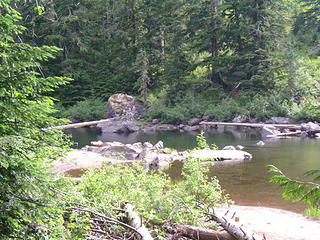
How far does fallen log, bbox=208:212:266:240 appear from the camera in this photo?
16.7 feet

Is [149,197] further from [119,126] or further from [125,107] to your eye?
[125,107]

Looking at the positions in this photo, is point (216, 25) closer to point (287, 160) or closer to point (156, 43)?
point (156, 43)

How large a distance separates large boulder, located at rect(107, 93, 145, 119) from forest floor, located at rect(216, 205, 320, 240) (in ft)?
73.6

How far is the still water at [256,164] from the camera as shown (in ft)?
32.1

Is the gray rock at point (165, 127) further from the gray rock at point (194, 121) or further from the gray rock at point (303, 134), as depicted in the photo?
the gray rock at point (303, 134)

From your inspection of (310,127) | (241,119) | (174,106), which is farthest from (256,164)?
(174,106)

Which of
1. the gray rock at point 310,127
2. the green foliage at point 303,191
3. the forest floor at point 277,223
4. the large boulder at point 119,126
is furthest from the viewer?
the large boulder at point 119,126

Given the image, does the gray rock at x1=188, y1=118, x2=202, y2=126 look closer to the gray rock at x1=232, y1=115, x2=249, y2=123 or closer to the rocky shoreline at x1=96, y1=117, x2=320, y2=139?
the rocky shoreline at x1=96, y1=117, x2=320, y2=139

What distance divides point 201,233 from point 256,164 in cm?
857

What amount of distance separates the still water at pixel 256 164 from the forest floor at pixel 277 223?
64 centimetres

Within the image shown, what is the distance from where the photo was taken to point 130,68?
112 feet

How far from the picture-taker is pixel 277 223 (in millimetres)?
7383

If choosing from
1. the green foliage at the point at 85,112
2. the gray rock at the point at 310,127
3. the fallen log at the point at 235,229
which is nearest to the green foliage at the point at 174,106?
the green foliage at the point at 85,112

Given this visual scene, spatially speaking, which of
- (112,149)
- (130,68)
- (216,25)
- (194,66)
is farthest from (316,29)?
(112,149)
